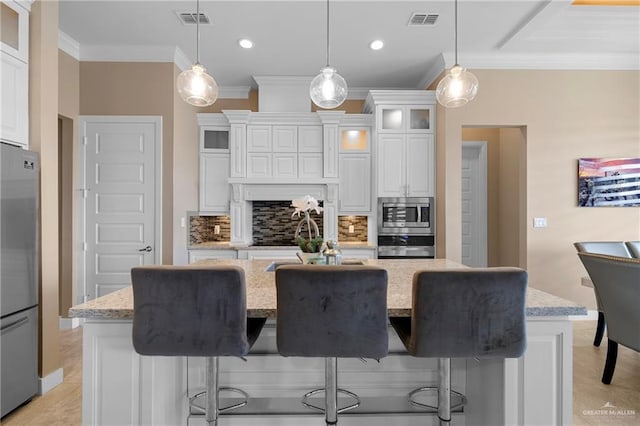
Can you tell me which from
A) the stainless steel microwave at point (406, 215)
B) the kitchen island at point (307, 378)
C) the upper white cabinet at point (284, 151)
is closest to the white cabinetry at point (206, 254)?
the upper white cabinet at point (284, 151)

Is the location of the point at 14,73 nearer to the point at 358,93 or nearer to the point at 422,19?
the point at 422,19

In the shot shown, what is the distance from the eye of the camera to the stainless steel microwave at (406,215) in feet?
14.1

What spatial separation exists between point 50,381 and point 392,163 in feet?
12.4

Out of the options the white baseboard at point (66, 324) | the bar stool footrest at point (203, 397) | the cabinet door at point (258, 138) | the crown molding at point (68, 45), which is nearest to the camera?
the bar stool footrest at point (203, 397)

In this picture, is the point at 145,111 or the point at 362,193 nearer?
the point at 145,111

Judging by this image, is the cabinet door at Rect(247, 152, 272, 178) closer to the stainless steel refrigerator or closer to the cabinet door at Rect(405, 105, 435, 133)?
the cabinet door at Rect(405, 105, 435, 133)

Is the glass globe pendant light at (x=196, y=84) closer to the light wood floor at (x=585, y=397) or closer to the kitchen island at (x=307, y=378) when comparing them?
the kitchen island at (x=307, y=378)

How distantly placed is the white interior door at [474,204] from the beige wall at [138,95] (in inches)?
160

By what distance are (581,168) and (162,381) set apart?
463cm

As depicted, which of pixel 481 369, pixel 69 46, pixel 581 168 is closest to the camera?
pixel 481 369

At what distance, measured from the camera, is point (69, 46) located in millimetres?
3699

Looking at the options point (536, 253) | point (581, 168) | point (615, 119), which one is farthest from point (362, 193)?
point (615, 119)

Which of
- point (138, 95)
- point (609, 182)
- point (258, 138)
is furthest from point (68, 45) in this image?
point (609, 182)

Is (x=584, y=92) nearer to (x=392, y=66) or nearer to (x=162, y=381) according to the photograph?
(x=392, y=66)
